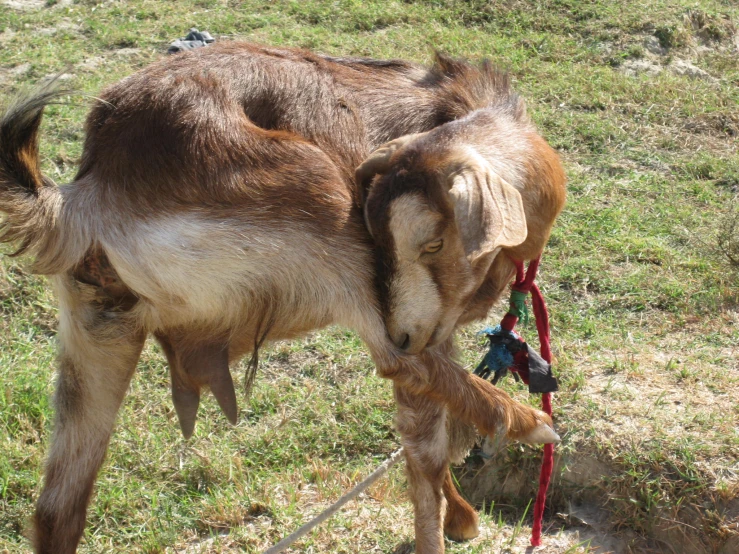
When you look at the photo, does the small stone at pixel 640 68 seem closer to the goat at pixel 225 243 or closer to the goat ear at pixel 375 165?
the goat at pixel 225 243

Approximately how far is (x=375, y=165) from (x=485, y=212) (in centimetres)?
56

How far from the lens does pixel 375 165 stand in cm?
331

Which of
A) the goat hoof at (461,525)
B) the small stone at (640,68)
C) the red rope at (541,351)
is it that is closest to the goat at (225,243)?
the red rope at (541,351)

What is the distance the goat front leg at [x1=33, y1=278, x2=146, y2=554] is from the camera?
10.9ft

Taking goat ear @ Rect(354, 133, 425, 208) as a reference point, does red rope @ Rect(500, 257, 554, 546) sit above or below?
below

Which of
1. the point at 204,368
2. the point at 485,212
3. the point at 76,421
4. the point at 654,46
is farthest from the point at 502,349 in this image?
the point at 654,46

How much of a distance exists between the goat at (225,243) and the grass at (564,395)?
1.98 ft

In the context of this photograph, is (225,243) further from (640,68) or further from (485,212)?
(640,68)

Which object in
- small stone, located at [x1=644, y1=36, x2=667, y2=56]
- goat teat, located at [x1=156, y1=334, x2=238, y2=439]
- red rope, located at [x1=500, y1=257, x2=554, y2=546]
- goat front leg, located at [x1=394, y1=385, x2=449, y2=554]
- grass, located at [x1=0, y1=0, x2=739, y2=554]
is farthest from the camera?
small stone, located at [x1=644, y1=36, x2=667, y2=56]

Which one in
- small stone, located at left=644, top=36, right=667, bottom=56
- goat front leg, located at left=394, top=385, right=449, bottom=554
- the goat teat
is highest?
small stone, located at left=644, top=36, right=667, bottom=56

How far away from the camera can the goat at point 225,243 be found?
303 cm

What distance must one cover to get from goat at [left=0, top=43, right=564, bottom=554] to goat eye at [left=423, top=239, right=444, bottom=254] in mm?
32

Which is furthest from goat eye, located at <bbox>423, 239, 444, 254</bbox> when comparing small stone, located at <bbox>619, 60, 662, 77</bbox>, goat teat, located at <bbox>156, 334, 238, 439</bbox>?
small stone, located at <bbox>619, 60, 662, 77</bbox>

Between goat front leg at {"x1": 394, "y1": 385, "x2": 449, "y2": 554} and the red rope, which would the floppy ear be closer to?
the red rope
